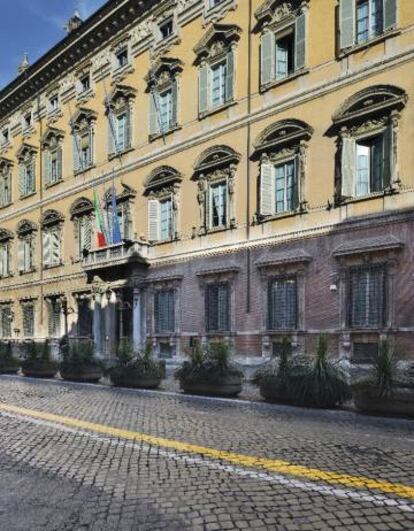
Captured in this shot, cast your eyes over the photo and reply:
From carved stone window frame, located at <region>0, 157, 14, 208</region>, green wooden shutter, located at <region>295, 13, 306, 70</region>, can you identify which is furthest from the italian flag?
carved stone window frame, located at <region>0, 157, 14, 208</region>

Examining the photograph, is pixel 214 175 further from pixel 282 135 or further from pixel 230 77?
pixel 230 77

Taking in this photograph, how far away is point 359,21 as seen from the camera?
1659 cm

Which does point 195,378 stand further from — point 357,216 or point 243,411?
point 357,216

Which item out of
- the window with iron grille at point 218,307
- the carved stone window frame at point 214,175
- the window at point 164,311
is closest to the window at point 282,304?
the window with iron grille at point 218,307

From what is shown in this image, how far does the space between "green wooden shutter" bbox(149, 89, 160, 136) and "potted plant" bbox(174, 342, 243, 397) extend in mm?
12795

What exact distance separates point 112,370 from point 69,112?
60.1 ft

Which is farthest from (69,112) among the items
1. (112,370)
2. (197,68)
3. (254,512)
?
(254,512)

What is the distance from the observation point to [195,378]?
1400 centimetres

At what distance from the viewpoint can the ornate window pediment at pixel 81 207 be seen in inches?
1083

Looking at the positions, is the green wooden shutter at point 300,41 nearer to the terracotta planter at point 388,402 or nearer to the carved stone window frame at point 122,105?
the carved stone window frame at point 122,105

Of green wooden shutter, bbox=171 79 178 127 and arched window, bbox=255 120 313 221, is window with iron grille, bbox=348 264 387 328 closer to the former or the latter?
arched window, bbox=255 120 313 221

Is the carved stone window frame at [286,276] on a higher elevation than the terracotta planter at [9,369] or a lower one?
higher

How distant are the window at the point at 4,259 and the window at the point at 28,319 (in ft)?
11.3

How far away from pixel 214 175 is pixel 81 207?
9.97 meters
